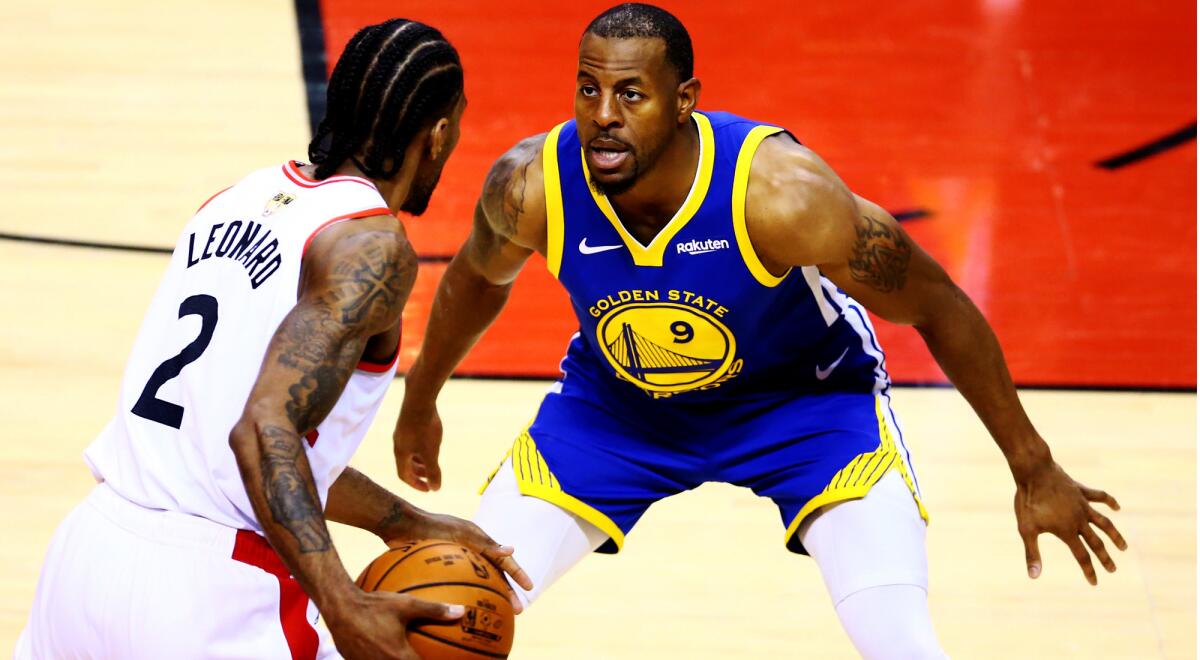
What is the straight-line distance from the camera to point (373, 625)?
2771 millimetres

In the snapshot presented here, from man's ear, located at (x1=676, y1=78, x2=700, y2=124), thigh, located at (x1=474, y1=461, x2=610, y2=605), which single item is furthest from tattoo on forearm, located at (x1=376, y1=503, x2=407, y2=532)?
man's ear, located at (x1=676, y1=78, x2=700, y2=124)

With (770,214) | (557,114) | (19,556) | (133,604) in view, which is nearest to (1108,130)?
(557,114)

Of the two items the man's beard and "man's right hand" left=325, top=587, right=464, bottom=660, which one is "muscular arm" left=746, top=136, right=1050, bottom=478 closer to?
the man's beard

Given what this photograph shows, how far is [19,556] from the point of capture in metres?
4.92

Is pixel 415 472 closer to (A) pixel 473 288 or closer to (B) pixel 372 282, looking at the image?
(A) pixel 473 288

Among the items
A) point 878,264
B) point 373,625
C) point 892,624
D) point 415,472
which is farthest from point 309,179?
point 892,624

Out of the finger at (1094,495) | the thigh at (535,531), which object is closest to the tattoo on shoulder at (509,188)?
the thigh at (535,531)

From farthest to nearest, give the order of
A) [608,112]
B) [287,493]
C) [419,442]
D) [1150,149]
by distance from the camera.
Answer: [1150,149], [419,442], [608,112], [287,493]

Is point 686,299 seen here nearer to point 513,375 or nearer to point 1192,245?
point 513,375

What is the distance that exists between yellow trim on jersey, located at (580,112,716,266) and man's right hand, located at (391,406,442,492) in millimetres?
912

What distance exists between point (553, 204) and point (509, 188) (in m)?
0.16

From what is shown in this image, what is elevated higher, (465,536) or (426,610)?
(426,610)

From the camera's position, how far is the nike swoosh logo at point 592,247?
3762mm

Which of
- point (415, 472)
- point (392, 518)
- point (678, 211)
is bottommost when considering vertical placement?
point (415, 472)
